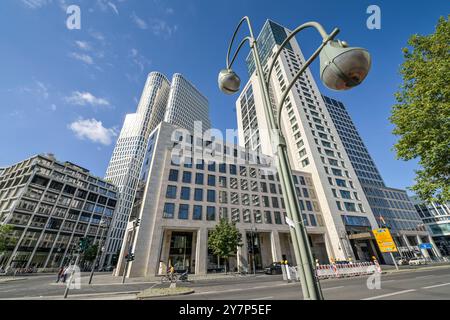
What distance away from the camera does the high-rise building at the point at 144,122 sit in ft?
310

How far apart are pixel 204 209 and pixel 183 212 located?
3847 millimetres

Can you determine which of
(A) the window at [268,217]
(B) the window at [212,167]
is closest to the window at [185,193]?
(B) the window at [212,167]

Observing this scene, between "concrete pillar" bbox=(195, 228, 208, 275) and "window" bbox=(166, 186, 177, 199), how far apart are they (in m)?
7.53

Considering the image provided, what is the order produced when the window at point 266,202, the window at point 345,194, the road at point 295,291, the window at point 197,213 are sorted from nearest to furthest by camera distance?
1. the road at point 295,291
2. the window at point 197,213
3. the window at point 266,202
4. the window at point 345,194

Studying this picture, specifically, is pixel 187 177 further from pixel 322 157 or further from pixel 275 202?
pixel 322 157

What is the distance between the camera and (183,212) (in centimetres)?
3188

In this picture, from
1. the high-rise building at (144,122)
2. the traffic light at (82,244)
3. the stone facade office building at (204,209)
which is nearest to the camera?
the traffic light at (82,244)

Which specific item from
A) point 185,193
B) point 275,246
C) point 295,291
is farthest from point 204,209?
point 295,291

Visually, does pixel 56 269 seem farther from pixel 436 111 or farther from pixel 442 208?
pixel 442 208

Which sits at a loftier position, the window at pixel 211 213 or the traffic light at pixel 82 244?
the window at pixel 211 213

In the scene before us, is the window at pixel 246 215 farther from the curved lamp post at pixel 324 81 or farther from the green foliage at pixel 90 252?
the green foliage at pixel 90 252

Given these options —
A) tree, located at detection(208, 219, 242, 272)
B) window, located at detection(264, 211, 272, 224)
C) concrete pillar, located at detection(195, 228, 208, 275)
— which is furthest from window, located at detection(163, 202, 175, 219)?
window, located at detection(264, 211, 272, 224)

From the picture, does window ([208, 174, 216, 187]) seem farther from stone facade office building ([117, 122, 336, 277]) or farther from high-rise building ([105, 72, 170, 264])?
high-rise building ([105, 72, 170, 264])
